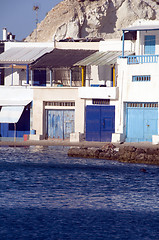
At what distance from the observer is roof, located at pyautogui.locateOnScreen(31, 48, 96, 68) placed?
51.9m

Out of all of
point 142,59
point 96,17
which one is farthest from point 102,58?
point 96,17

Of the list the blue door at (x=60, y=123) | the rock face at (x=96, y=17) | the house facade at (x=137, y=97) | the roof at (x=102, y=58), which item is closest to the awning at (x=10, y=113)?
the blue door at (x=60, y=123)

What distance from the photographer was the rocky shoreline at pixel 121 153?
41.1 meters

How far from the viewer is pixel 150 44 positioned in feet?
165

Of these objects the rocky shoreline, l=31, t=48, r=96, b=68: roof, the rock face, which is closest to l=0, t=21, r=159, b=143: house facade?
l=31, t=48, r=96, b=68: roof

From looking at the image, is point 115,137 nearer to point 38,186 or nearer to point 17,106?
point 17,106

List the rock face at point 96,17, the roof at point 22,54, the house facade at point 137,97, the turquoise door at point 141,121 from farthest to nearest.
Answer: the rock face at point 96,17
the roof at point 22,54
the turquoise door at point 141,121
the house facade at point 137,97

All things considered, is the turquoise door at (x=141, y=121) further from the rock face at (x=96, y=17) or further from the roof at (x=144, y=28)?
the rock face at (x=96, y=17)

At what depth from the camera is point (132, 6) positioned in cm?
8575

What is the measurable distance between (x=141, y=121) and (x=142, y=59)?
15.1 feet

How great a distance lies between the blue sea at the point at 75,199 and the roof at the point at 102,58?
9623mm

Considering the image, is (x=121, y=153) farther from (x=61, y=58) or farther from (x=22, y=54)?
(x=22, y=54)

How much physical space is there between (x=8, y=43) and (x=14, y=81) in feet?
12.1

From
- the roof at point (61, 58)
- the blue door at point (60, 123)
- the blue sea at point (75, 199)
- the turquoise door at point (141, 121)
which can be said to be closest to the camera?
the blue sea at point (75, 199)
